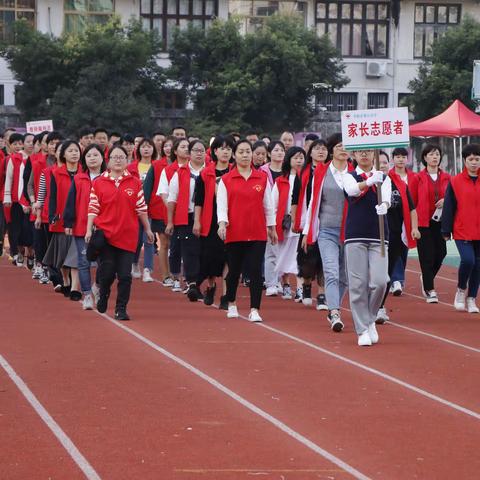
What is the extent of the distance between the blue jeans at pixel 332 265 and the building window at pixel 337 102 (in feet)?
147

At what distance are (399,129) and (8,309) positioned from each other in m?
4.69

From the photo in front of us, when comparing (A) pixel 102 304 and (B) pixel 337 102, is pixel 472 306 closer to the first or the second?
(A) pixel 102 304

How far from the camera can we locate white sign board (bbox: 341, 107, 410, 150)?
39.9ft

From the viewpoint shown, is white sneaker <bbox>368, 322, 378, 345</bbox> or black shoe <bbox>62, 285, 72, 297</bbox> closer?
white sneaker <bbox>368, 322, 378, 345</bbox>

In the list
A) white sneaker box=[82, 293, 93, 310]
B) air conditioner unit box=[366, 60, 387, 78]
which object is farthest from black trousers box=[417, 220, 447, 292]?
air conditioner unit box=[366, 60, 387, 78]

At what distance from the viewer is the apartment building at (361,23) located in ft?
206

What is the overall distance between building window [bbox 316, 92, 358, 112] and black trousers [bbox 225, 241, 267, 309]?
44.7m

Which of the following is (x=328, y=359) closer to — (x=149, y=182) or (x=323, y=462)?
(x=323, y=462)

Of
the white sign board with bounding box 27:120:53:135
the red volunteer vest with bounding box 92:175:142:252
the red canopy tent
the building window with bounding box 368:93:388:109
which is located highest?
the building window with bounding box 368:93:388:109

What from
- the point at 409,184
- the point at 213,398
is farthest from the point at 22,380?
the point at 409,184

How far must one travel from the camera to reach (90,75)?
51.6 metres

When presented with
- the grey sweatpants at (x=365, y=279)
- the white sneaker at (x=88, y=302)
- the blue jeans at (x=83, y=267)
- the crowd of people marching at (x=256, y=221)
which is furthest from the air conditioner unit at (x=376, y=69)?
the grey sweatpants at (x=365, y=279)

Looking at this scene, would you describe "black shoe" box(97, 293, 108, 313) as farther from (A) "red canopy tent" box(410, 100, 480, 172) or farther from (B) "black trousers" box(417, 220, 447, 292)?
(A) "red canopy tent" box(410, 100, 480, 172)

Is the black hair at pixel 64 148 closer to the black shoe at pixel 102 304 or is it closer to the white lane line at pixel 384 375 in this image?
the black shoe at pixel 102 304
